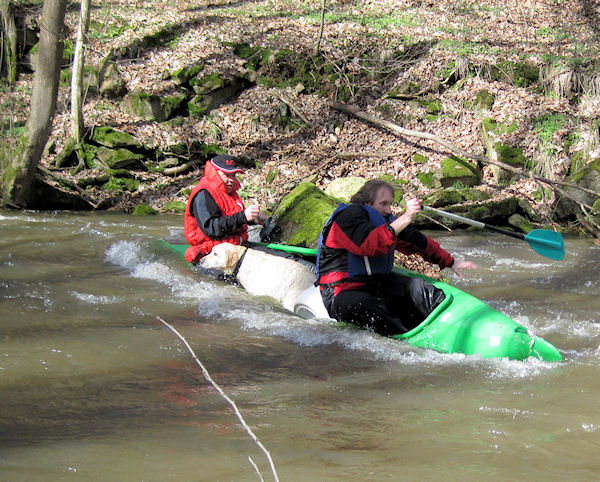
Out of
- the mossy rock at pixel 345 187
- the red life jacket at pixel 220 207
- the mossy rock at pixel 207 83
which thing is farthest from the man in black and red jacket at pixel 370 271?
the mossy rock at pixel 207 83

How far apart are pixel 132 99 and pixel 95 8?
4650 millimetres

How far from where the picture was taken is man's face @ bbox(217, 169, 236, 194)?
6.63m

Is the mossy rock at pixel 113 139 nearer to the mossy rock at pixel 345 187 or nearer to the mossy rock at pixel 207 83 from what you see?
the mossy rock at pixel 207 83

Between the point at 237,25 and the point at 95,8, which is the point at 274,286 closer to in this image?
the point at 237,25

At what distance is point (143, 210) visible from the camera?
1098 centimetres

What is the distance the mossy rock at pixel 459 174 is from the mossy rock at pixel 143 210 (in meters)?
4.97

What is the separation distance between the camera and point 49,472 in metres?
2.41

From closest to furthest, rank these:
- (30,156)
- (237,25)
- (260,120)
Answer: (30,156), (260,120), (237,25)

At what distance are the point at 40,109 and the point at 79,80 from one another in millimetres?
2194

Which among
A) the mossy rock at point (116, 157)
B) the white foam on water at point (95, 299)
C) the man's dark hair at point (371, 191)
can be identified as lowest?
the white foam on water at point (95, 299)

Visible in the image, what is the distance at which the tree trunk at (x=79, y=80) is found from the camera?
11781mm

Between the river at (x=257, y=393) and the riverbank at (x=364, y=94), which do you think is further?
the riverbank at (x=364, y=94)

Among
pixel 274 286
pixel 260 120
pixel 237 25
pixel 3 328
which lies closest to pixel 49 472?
pixel 3 328

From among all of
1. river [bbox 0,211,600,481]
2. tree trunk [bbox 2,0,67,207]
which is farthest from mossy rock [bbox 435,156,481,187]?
tree trunk [bbox 2,0,67,207]
